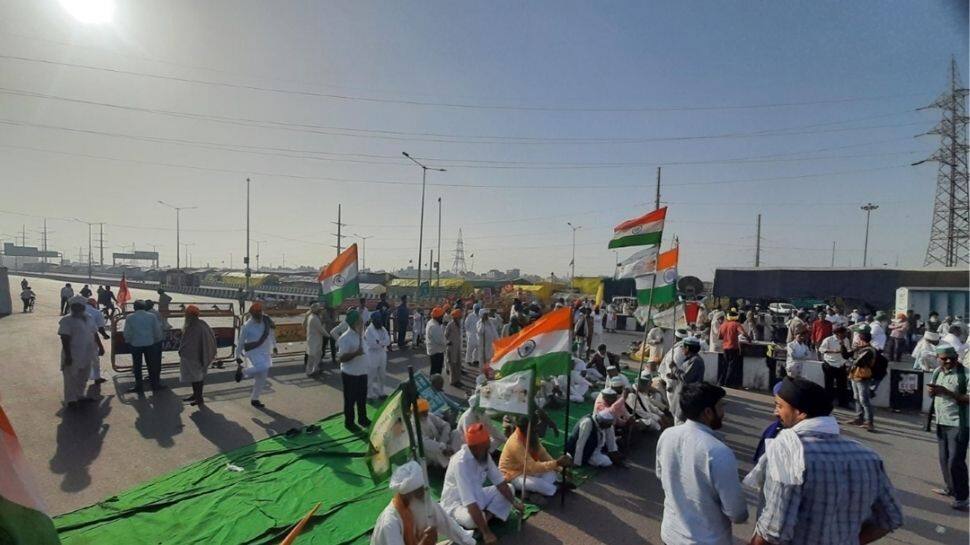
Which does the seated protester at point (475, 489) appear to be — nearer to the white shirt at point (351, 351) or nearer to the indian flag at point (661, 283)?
the white shirt at point (351, 351)

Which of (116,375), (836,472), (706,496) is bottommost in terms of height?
(116,375)

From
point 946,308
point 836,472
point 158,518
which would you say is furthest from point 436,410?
point 946,308

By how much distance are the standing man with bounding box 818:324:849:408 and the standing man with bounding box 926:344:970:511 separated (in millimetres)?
4760

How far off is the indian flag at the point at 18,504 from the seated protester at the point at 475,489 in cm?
315

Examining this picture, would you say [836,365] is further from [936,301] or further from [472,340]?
[936,301]

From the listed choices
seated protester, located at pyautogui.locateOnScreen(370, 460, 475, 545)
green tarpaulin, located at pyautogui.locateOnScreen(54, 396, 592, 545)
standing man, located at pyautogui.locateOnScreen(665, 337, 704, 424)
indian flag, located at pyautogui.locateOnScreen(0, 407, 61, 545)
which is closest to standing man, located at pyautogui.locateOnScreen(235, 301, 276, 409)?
green tarpaulin, located at pyautogui.locateOnScreen(54, 396, 592, 545)

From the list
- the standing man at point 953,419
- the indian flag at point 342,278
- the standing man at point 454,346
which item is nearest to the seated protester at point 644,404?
the standing man at point 953,419

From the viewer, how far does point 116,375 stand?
424 inches

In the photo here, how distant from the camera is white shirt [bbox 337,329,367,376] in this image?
25.3 ft

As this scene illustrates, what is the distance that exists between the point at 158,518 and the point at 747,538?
5934mm

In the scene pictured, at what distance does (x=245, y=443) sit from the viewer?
712 cm

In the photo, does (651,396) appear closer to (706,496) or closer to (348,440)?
(348,440)

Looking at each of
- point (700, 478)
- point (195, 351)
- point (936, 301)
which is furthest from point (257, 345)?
point (936, 301)

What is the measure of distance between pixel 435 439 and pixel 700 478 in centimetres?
391
